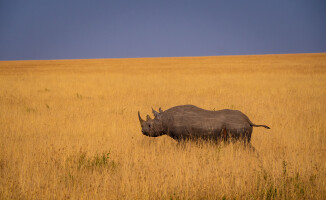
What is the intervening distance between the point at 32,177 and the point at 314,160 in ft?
19.9

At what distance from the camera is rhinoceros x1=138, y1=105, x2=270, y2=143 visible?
6449 millimetres

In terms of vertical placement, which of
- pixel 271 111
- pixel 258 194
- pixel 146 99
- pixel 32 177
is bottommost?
pixel 258 194

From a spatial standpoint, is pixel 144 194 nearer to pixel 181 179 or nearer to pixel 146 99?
pixel 181 179

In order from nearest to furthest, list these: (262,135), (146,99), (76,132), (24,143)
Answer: (24,143), (262,135), (76,132), (146,99)

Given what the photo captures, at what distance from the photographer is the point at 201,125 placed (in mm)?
6582

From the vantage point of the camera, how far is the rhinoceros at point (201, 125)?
6.45m

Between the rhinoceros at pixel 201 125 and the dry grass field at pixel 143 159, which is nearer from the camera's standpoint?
the dry grass field at pixel 143 159

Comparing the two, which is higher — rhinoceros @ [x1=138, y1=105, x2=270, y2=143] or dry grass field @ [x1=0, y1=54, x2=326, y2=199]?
rhinoceros @ [x1=138, y1=105, x2=270, y2=143]

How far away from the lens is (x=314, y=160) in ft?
19.7

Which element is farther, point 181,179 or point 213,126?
point 213,126

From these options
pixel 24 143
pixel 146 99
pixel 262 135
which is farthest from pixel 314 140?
pixel 146 99

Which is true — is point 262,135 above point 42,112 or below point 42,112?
below

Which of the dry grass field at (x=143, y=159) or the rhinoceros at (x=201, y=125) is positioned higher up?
the rhinoceros at (x=201, y=125)

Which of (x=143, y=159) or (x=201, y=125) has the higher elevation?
(x=201, y=125)
